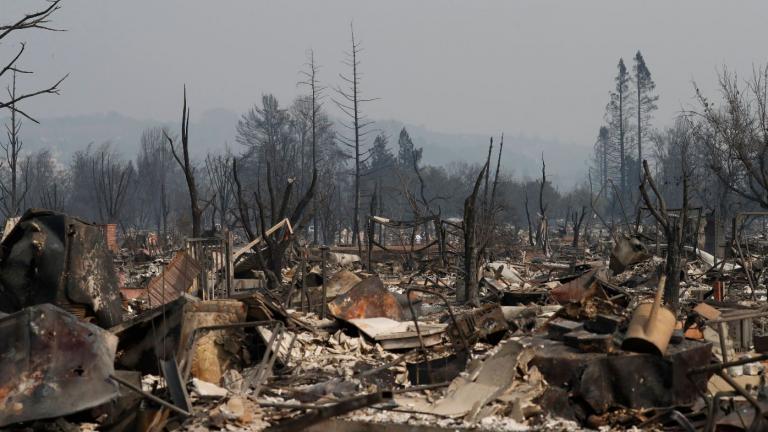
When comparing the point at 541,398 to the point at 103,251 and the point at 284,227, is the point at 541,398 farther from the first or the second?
the point at 284,227

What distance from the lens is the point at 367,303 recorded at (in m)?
10.3

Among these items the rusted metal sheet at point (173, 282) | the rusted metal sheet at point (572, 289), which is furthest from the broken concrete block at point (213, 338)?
the rusted metal sheet at point (572, 289)

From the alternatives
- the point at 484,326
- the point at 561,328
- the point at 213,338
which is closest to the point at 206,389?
the point at 213,338

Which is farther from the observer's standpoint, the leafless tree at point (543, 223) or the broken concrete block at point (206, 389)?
the leafless tree at point (543, 223)

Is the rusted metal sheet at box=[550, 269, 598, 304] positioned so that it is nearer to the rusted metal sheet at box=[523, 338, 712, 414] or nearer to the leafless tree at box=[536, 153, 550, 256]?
the rusted metal sheet at box=[523, 338, 712, 414]

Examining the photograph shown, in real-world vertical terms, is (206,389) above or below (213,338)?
below

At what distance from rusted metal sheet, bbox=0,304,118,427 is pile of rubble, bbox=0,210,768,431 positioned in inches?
0.4

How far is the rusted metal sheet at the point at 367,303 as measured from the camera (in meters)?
10.2

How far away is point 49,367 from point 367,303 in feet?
17.1

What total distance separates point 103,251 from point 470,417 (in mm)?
4557

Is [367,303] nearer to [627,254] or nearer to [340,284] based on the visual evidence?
[340,284]

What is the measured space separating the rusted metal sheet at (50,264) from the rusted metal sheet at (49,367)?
86.6 inches

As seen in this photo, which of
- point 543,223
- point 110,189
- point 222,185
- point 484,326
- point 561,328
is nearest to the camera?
point 561,328

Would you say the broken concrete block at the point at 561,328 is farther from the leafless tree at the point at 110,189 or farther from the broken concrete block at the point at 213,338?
the leafless tree at the point at 110,189
